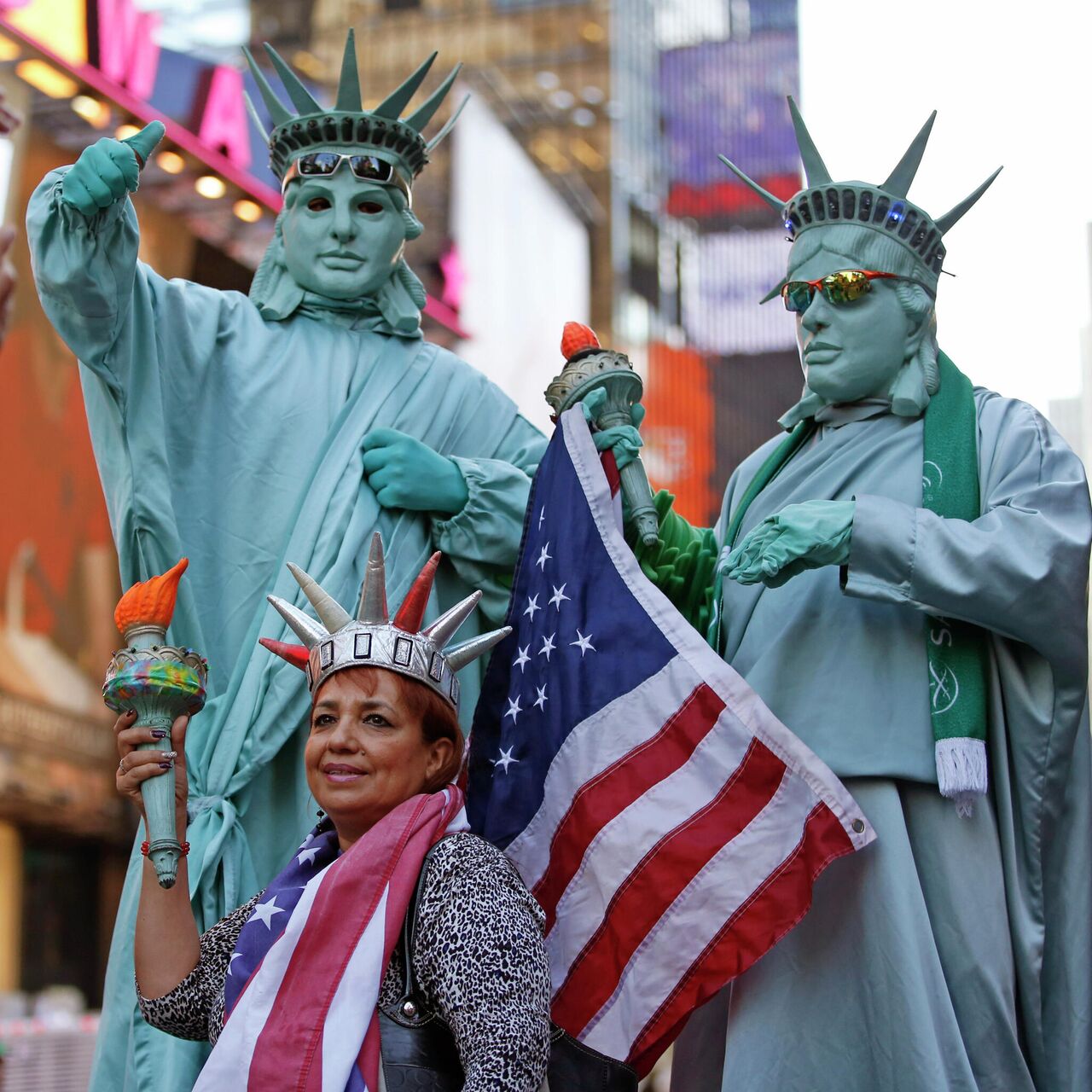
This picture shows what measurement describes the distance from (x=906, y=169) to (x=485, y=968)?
236 cm

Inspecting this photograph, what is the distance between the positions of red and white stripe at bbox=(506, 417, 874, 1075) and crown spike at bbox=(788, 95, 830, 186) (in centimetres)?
120

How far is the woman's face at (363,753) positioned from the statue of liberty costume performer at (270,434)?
0.81 metres

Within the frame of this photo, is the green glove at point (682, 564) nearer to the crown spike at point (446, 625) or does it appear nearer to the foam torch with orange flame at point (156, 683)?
the crown spike at point (446, 625)

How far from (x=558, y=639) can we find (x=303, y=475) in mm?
1022

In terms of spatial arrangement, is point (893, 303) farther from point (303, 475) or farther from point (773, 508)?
point (303, 475)

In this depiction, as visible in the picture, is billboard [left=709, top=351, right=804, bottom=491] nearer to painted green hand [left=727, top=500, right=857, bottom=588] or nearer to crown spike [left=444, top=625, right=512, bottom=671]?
painted green hand [left=727, top=500, right=857, bottom=588]

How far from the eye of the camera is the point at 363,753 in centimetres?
382

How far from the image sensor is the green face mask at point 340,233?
515 cm

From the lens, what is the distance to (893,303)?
4.55 metres

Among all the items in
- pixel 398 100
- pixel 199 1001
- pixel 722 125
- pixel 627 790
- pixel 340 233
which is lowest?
pixel 199 1001

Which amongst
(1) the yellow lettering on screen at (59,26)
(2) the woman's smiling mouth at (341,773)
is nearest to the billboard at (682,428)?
(1) the yellow lettering on screen at (59,26)

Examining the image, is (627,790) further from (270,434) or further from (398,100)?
(398,100)

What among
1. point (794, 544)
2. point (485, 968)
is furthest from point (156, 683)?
point (794, 544)

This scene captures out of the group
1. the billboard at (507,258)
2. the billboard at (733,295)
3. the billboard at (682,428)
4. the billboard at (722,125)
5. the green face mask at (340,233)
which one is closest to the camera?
the green face mask at (340,233)
